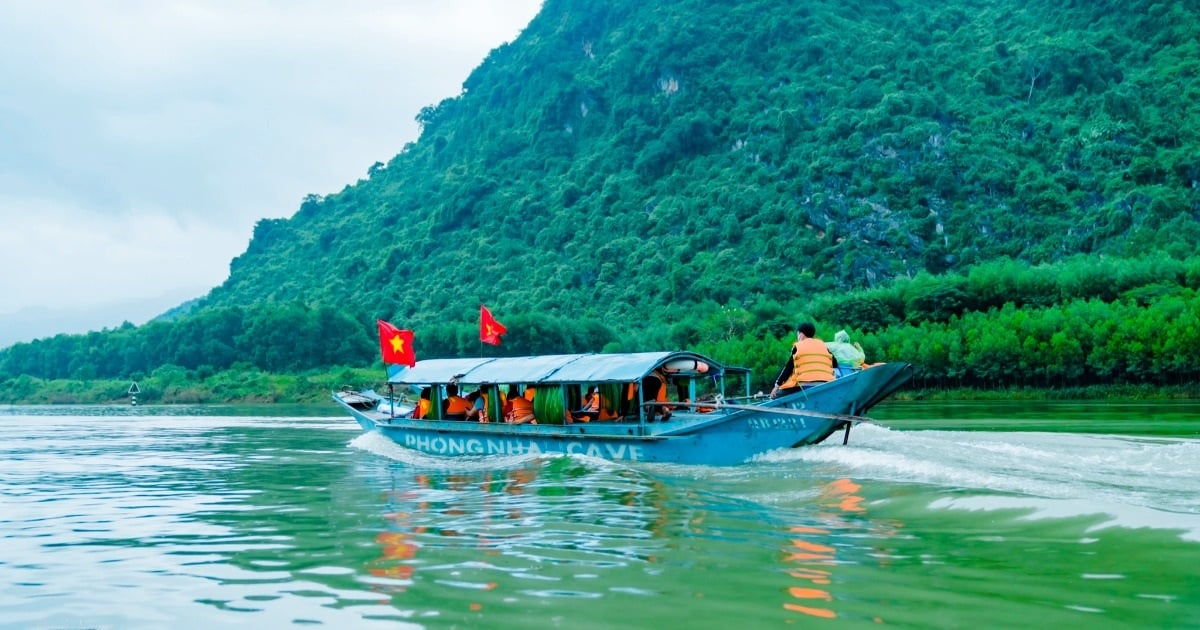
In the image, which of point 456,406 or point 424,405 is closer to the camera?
point 456,406

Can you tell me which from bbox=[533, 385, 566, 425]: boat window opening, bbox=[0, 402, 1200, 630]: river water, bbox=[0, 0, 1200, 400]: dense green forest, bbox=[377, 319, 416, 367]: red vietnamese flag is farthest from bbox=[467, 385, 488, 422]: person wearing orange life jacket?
bbox=[0, 0, 1200, 400]: dense green forest

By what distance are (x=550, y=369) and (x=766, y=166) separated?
78.3 metres

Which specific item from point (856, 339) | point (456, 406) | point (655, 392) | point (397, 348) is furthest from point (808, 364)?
point (856, 339)

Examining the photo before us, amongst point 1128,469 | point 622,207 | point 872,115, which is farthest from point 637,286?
point 1128,469

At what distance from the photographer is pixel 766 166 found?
9338cm

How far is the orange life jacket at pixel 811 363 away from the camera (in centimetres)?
1529

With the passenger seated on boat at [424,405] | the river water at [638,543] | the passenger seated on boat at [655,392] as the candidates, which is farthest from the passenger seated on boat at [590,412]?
the passenger seated on boat at [424,405]

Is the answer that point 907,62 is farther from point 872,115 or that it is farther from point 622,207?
point 622,207

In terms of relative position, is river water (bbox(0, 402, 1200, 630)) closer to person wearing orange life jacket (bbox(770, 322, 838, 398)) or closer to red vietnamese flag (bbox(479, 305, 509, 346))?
person wearing orange life jacket (bbox(770, 322, 838, 398))

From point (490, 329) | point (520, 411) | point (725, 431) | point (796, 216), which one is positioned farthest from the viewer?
point (796, 216)

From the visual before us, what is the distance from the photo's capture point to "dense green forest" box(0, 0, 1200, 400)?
52438 mm

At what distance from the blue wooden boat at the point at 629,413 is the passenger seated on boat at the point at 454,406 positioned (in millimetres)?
167

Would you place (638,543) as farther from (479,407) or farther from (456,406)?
(456,406)

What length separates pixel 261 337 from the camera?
84375 mm
